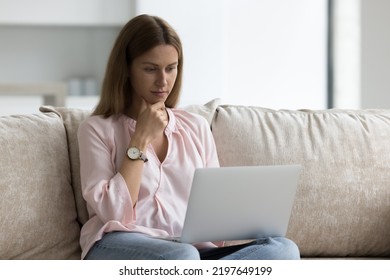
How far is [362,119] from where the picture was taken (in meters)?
2.79

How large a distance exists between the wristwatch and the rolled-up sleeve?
6 cm

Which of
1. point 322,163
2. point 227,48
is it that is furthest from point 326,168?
point 227,48

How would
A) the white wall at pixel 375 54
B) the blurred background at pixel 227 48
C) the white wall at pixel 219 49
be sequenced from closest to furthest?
1. the white wall at pixel 375 54
2. the blurred background at pixel 227 48
3. the white wall at pixel 219 49

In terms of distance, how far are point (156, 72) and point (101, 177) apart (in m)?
0.37

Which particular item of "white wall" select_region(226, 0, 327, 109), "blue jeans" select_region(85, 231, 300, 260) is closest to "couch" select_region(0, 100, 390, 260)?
"blue jeans" select_region(85, 231, 300, 260)

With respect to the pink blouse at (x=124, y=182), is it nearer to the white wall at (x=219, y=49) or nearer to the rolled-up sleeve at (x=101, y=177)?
the rolled-up sleeve at (x=101, y=177)

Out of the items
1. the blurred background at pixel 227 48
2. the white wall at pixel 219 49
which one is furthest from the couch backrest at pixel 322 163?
the white wall at pixel 219 49

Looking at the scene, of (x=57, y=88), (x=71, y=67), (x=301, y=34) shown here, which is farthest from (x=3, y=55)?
(x=57, y=88)

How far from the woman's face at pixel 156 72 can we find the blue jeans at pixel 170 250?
46 cm

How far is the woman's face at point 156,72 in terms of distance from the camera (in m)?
2.39

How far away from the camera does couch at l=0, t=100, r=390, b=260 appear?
7.70 ft

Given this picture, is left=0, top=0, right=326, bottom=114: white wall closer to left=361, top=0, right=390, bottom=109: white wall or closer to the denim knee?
left=361, top=0, right=390, bottom=109: white wall

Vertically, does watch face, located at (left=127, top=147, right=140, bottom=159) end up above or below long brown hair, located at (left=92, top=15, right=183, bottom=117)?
below
